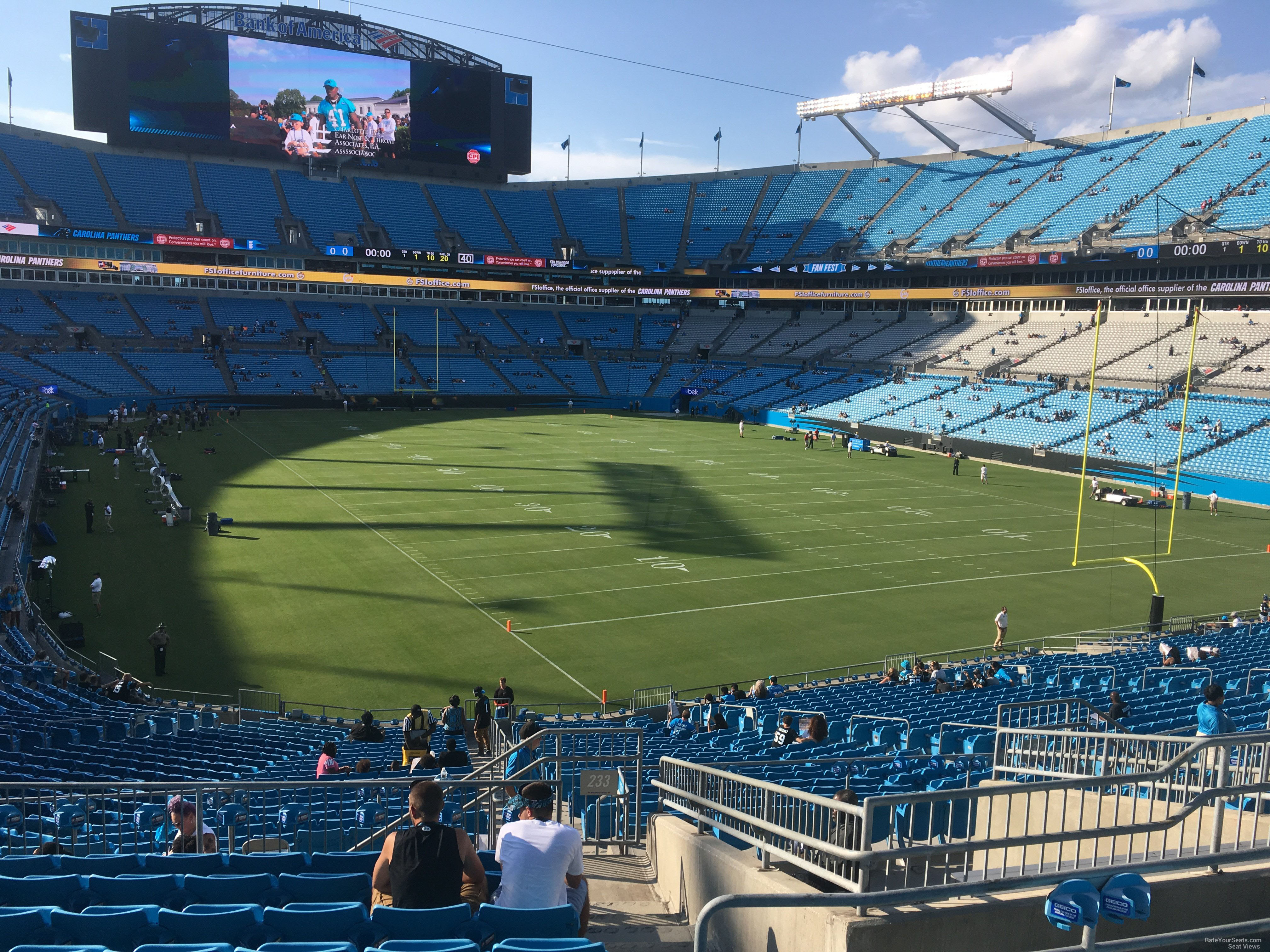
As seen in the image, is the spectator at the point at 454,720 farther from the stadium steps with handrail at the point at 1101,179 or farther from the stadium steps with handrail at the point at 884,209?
the stadium steps with handrail at the point at 884,209

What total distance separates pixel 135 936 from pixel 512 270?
87.5 meters

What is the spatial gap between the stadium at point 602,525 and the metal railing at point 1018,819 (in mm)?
98

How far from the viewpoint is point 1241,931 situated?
5055 mm

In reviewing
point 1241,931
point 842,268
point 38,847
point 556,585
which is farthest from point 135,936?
point 842,268

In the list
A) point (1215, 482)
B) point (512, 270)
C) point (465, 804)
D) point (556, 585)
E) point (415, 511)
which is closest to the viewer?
point (465, 804)

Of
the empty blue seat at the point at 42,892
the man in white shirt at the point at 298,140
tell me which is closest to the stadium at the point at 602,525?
the empty blue seat at the point at 42,892

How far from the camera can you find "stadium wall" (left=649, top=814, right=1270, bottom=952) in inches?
197

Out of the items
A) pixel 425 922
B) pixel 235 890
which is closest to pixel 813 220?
pixel 235 890

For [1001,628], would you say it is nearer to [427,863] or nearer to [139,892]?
[427,863]

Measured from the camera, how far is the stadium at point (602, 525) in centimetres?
595

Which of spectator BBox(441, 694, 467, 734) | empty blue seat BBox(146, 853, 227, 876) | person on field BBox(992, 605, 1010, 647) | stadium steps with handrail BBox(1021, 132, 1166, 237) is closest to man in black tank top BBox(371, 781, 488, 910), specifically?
empty blue seat BBox(146, 853, 227, 876)

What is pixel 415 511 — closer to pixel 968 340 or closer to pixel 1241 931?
pixel 1241 931

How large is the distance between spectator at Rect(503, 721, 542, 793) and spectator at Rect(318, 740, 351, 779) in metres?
2.16

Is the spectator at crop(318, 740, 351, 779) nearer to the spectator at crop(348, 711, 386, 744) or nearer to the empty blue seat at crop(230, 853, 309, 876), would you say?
the spectator at crop(348, 711, 386, 744)
